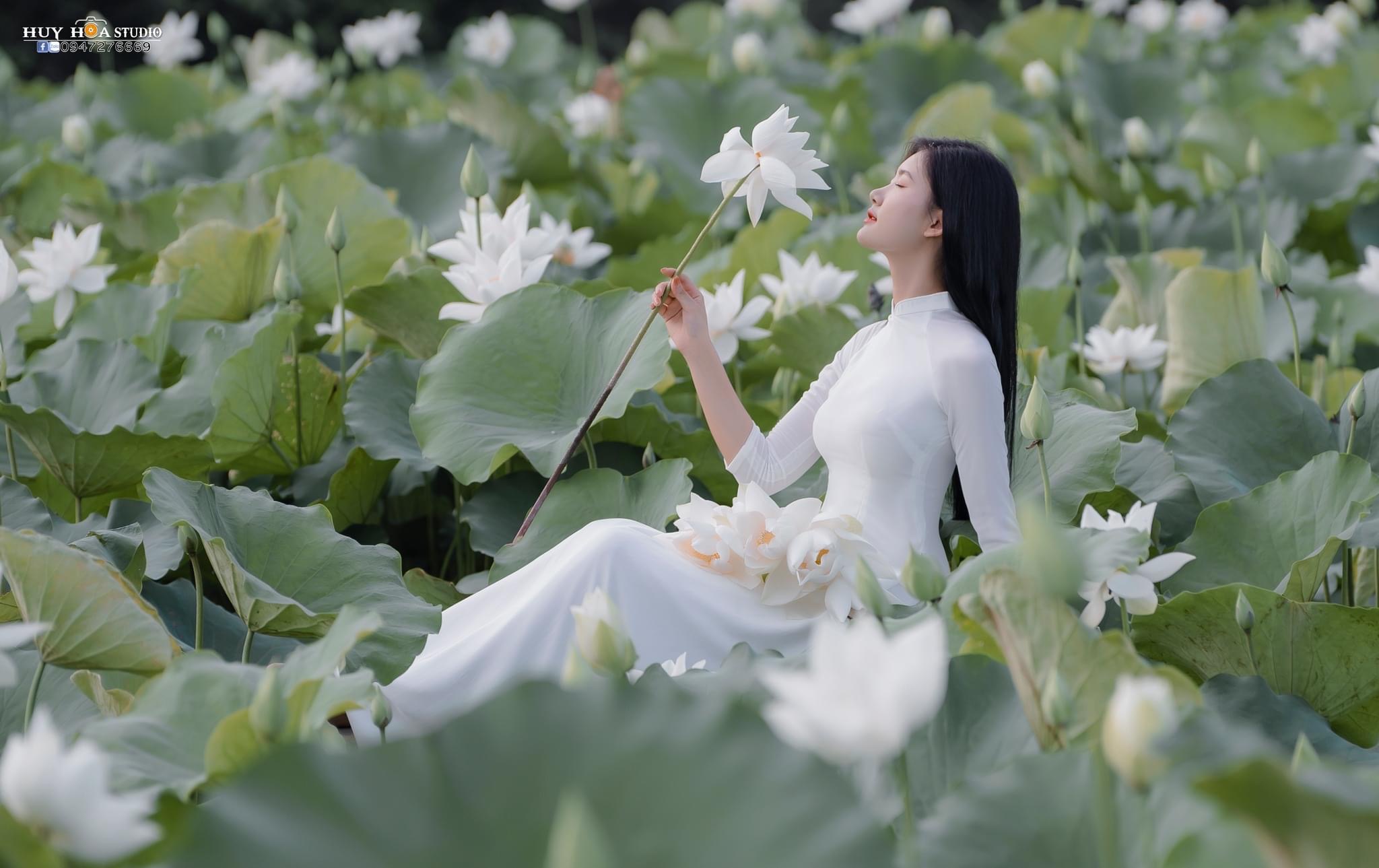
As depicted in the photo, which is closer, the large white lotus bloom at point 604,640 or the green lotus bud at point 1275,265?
the large white lotus bloom at point 604,640

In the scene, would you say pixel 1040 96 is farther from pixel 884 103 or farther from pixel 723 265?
pixel 723 265

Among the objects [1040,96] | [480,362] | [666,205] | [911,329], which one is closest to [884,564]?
A: [911,329]

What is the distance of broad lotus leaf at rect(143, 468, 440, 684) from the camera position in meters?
1.49

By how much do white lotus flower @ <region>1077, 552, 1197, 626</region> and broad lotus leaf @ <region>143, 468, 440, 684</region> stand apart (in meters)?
0.68

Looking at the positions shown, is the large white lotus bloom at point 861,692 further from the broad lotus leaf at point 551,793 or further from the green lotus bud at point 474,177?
the green lotus bud at point 474,177

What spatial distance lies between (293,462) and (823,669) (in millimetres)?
1631

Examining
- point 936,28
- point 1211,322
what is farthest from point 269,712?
point 936,28

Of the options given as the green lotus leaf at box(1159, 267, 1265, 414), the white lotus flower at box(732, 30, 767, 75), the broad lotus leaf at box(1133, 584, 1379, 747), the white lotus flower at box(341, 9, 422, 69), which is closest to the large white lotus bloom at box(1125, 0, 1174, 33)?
the white lotus flower at box(732, 30, 767, 75)

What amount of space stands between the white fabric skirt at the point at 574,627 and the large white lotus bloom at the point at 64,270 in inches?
39.8

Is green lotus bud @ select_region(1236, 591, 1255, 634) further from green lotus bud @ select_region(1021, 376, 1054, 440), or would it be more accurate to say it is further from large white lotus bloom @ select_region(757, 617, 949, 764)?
large white lotus bloom @ select_region(757, 617, 949, 764)

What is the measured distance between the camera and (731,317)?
2164 millimetres

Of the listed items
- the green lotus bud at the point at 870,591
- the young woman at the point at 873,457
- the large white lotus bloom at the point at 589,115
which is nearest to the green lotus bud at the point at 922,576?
the green lotus bud at the point at 870,591

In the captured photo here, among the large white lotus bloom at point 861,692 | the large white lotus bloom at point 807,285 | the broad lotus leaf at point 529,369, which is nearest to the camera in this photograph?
the large white lotus bloom at point 861,692

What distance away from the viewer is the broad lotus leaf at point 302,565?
1489 millimetres
